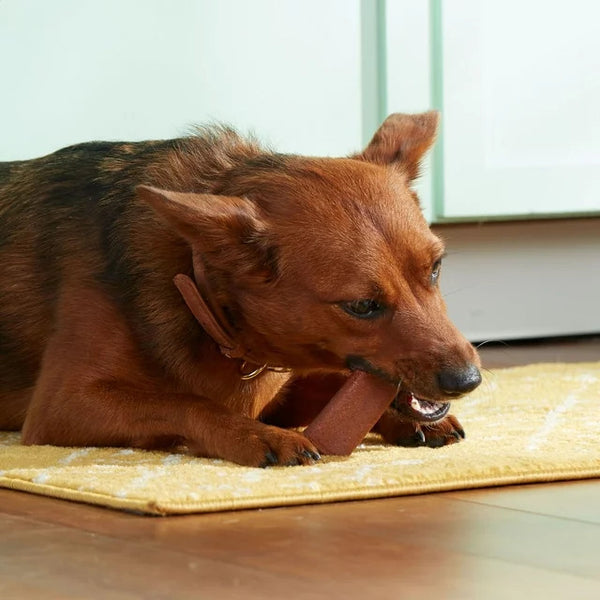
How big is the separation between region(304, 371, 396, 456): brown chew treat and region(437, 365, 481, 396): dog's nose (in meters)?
0.13

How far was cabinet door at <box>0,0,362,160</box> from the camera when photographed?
3.53 metres

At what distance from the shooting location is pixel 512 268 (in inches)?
166

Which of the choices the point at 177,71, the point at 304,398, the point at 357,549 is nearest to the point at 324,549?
the point at 357,549

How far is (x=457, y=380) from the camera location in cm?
214

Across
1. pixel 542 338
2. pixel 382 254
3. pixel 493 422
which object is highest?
pixel 382 254

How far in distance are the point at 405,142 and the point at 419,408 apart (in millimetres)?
596

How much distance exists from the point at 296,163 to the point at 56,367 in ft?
1.88

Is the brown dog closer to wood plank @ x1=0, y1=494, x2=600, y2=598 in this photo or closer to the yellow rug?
the yellow rug

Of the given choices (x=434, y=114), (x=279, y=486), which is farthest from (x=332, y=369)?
(x=434, y=114)

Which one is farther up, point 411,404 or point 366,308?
point 366,308

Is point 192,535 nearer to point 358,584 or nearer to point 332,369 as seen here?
point 358,584

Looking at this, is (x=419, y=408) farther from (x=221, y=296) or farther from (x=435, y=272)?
(x=221, y=296)

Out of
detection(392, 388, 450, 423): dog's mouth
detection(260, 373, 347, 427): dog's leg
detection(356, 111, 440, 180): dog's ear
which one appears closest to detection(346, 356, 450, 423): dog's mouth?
detection(392, 388, 450, 423): dog's mouth

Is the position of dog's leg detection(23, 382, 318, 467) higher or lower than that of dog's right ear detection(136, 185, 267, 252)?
lower
